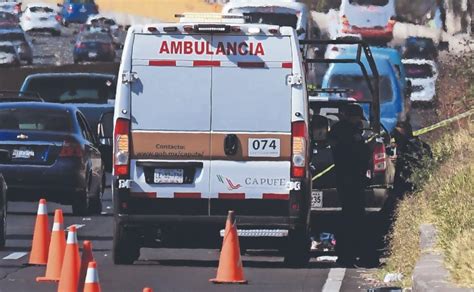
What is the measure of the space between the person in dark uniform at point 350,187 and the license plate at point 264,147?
1.84 metres

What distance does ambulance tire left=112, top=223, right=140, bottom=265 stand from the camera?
16266 millimetres

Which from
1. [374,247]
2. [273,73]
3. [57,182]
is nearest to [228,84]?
[273,73]

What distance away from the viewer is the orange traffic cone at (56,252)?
14570 mm

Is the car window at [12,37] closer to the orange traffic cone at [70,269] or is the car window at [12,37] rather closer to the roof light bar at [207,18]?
the roof light bar at [207,18]

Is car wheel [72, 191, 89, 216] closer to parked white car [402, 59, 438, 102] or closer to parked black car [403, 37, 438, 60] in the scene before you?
parked white car [402, 59, 438, 102]

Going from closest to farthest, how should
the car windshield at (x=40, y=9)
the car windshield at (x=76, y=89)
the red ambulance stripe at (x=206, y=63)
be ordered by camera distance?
the red ambulance stripe at (x=206, y=63) → the car windshield at (x=76, y=89) → the car windshield at (x=40, y=9)

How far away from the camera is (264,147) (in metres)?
→ 16.0

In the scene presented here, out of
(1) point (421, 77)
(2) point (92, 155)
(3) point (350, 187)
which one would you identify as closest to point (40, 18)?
(1) point (421, 77)

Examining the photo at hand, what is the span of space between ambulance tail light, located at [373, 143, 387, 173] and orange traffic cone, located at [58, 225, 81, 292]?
611 cm

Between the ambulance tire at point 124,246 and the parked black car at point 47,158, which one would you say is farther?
the parked black car at point 47,158

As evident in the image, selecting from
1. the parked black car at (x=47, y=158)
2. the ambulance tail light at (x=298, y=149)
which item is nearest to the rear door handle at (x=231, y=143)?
the ambulance tail light at (x=298, y=149)

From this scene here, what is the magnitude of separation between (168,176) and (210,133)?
2.05 ft

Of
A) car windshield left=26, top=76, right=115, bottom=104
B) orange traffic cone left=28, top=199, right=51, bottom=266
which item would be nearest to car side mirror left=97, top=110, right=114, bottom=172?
car windshield left=26, top=76, right=115, bottom=104

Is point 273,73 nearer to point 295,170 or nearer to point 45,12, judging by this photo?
point 295,170
